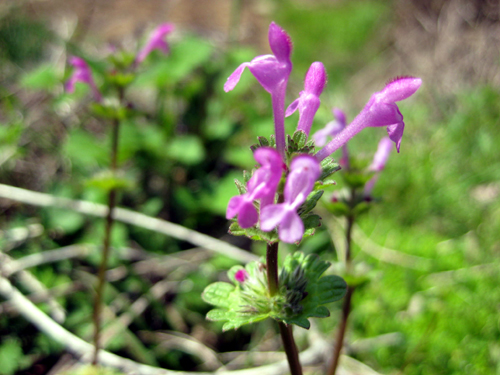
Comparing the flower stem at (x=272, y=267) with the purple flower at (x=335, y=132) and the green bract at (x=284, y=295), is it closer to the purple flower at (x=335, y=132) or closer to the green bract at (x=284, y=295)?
the green bract at (x=284, y=295)

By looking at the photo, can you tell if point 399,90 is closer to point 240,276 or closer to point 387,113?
point 387,113

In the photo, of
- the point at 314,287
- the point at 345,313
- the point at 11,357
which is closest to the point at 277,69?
the point at 314,287

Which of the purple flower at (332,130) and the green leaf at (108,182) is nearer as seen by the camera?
the purple flower at (332,130)

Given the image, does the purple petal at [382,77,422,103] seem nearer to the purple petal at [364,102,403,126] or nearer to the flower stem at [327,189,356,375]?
the purple petal at [364,102,403,126]

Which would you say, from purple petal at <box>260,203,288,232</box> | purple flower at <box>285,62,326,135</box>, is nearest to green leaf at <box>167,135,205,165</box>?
purple flower at <box>285,62,326,135</box>

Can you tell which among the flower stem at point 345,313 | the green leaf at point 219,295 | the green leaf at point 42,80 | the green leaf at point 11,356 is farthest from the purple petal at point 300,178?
the green leaf at point 42,80

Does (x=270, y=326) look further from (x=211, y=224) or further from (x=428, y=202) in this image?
(x=428, y=202)
